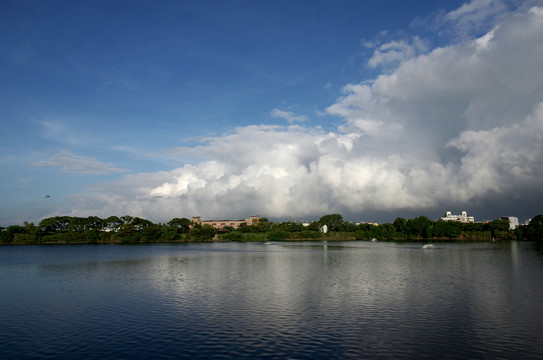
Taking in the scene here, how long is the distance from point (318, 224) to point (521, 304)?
6841 inches

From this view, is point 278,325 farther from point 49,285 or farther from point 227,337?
point 49,285

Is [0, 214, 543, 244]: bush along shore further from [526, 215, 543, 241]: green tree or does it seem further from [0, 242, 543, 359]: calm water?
[0, 242, 543, 359]: calm water

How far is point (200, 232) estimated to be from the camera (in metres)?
162

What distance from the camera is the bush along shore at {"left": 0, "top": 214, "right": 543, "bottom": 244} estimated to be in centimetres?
14800

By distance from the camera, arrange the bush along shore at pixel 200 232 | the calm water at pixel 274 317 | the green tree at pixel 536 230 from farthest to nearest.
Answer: the bush along shore at pixel 200 232 < the green tree at pixel 536 230 < the calm water at pixel 274 317

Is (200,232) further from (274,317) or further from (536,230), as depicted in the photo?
(274,317)

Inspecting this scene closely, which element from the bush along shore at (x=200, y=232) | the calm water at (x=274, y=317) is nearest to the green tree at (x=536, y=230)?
the bush along shore at (x=200, y=232)

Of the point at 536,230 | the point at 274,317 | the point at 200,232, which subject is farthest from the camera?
the point at 200,232

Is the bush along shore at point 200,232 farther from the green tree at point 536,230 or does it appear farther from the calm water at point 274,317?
the calm water at point 274,317

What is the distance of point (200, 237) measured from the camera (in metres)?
161

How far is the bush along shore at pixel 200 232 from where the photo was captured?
148 metres

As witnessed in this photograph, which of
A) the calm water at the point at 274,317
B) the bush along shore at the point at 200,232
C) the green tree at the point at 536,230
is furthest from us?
the bush along shore at the point at 200,232

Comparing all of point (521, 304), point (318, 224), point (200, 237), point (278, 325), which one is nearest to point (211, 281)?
point (278, 325)

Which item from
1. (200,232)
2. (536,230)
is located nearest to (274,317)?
(200,232)
